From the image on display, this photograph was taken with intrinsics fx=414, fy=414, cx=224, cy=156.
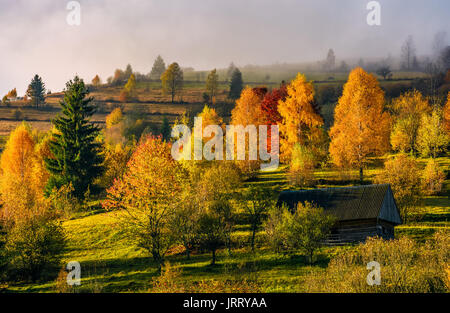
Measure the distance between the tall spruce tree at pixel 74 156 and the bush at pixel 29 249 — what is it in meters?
19.9

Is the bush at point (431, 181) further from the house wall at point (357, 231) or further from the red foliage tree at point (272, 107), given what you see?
the red foliage tree at point (272, 107)

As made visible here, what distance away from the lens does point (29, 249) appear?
1163 inches

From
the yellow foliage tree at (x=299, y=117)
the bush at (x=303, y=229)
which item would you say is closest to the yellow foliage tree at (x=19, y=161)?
the bush at (x=303, y=229)

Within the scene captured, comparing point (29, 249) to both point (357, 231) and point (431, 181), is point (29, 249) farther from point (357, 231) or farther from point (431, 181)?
point (431, 181)

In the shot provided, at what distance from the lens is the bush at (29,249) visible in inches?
1161

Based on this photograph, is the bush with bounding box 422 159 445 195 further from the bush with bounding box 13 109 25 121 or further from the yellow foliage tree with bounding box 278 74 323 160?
the bush with bounding box 13 109 25 121

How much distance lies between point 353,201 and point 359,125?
13.7 meters

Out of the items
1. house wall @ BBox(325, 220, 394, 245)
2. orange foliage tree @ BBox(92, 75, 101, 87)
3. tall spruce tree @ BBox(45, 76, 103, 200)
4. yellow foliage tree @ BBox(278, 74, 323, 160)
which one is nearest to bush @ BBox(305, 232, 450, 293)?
house wall @ BBox(325, 220, 394, 245)

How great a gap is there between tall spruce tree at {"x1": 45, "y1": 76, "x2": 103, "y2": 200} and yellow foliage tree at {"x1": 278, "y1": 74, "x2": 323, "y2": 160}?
79.5ft

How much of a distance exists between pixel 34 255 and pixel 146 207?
845 cm

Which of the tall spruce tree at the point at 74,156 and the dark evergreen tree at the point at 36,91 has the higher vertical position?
the dark evergreen tree at the point at 36,91

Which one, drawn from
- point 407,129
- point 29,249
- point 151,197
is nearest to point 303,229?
point 151,197

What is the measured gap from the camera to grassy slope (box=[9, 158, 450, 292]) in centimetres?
2633

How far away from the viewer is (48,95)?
148125 millimetres
